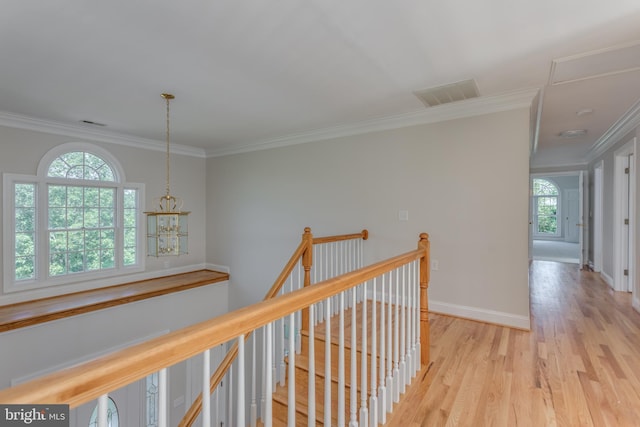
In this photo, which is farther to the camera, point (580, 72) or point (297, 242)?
point (297, 242)

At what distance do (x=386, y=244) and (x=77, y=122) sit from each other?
4.41 metres

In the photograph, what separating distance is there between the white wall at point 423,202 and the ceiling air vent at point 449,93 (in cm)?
32

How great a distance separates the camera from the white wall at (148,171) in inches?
158

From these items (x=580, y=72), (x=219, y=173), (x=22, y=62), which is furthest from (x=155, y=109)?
(x=580, y=72)

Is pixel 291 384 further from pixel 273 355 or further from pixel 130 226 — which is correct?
pixel 130 226

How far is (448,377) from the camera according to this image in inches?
92.4

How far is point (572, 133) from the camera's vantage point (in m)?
4.77

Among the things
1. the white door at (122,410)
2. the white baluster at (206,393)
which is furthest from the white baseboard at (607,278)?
the white door at (122,410)

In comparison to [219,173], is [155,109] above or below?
above

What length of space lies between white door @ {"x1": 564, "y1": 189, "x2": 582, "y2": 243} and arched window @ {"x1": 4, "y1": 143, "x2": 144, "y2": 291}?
43.1 feet

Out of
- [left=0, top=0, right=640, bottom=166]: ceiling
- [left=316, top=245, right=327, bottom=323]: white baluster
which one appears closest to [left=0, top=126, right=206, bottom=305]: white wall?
[left=0, top=0, right=640, bottom=166]: ceiling

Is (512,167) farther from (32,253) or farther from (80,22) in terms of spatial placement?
(32,253)

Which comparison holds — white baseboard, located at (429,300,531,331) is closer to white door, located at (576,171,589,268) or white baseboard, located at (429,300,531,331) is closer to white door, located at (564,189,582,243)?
white door, located at (576,171,589,268)

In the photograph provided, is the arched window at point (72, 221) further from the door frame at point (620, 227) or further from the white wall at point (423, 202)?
the door frame at point (620, 227)
